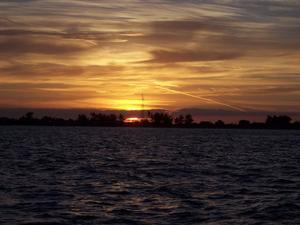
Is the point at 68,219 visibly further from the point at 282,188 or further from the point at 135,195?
the point at 282,188

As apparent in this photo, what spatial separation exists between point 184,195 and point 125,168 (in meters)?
19.5

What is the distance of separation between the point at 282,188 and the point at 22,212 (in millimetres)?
16630

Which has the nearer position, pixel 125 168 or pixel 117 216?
pixel 117 216

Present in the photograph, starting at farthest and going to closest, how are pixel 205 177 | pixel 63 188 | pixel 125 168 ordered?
pixel 125 168
pixel 205 177
pixel 63 188

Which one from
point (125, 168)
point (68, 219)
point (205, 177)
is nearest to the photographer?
point (68, 219)

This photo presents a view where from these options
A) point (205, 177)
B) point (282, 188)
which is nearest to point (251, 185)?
point (282, 188)

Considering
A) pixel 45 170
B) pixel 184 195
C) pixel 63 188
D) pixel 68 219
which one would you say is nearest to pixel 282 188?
pixel 184 195

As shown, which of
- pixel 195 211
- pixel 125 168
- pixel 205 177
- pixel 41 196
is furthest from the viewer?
pixel 125 168

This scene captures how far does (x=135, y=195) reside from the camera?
3042cm

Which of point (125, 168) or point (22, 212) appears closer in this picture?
point (22, 212)

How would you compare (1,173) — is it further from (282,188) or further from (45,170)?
(282,188)

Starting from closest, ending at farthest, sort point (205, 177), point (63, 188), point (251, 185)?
point (63, 188) < point (251, 185) < point (205, 177)

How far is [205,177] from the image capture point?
4122 centimetres

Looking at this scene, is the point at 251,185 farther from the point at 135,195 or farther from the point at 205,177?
the point at 135,195
